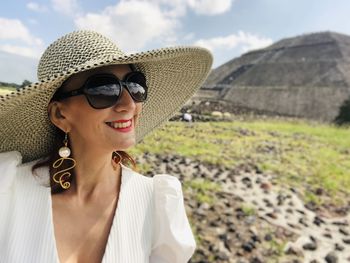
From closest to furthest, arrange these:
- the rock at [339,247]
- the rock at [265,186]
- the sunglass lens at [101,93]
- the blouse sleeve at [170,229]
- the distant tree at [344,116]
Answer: the sunglass lens at [101,93] < the blouse sleeve at [170,229] < the rock at [339,247] < the rock at [265,186] < the distant tree at [344,116]

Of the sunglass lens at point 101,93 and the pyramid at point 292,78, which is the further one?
the pyramid at point 292,78

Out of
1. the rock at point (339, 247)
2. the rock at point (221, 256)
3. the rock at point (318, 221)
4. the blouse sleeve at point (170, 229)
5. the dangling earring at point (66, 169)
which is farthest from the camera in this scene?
the rock at point (318, 221)

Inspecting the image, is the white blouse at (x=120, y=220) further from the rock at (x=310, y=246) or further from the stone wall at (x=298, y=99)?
the stone wall at (x=298, y=99)

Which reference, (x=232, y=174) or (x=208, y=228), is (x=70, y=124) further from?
(x=232, y=174)

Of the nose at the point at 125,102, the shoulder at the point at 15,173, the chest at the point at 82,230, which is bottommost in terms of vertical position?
the chest at the point at 82,230

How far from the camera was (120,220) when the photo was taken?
7.25 feet

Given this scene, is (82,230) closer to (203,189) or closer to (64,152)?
(64,152)

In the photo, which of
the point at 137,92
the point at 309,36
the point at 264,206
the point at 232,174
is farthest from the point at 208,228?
the point at 309,36

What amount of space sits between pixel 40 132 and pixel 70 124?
0.73 ft

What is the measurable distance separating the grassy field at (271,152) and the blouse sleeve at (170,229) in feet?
20.5

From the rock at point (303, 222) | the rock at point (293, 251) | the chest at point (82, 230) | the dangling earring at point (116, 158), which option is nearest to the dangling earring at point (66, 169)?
the chest at point (82, 230)

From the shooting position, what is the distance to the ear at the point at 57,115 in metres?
2.21

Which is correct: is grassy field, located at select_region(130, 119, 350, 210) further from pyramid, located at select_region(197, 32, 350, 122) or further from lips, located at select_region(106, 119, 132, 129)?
pyramid, located at select_region(197, 32, 350, 122)

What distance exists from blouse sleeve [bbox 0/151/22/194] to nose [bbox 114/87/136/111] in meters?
0.55
